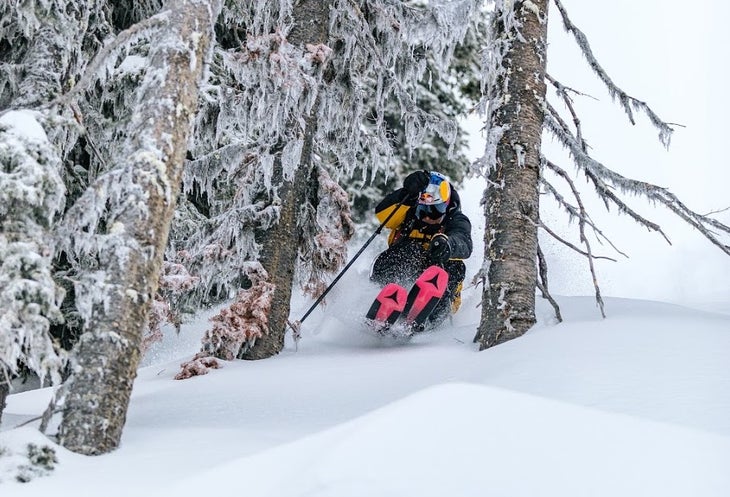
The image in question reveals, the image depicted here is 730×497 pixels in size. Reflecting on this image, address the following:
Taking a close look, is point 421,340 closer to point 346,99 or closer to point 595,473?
point 346,99

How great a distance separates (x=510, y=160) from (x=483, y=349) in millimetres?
1910

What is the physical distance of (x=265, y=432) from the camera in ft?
15.8

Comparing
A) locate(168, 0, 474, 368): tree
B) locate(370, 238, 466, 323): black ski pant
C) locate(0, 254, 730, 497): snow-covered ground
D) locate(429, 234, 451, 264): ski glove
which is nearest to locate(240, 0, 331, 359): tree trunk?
locate(168, 0, 474, 368): tree

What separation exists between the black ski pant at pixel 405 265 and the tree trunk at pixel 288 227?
4.88 ft

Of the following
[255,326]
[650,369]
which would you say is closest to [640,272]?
[255,326]

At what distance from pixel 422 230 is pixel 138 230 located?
5.73 metres

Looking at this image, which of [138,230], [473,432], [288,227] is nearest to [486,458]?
[473,432]

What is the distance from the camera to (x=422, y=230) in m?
9.93

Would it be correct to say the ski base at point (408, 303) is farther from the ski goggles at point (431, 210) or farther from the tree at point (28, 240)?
the tree at point (28, 240)

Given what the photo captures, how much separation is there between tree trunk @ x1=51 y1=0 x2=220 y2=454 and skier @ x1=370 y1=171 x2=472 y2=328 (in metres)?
4.95

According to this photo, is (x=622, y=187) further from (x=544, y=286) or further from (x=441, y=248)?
(x=441, y=248)

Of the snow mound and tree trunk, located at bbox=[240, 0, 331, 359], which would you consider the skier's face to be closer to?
tree trunk, located at bbox=[240, 0, 331, 359]

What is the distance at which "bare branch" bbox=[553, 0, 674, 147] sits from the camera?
27.1ft

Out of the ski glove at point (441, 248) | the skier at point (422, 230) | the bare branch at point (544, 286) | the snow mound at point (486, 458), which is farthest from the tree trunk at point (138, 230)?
the skier at point (422, 230)
